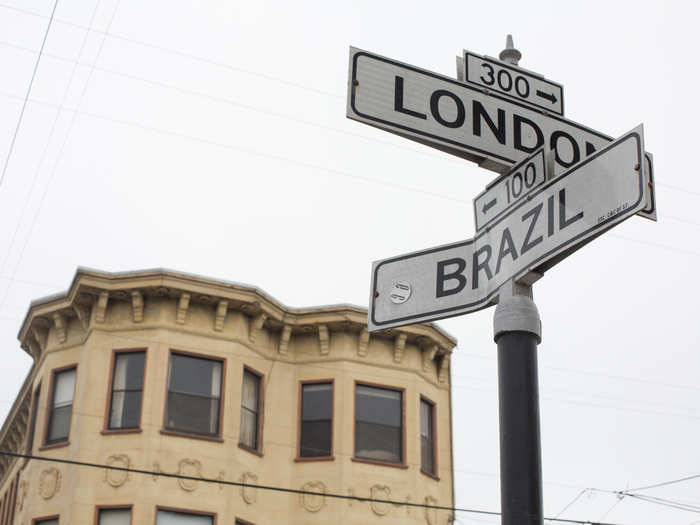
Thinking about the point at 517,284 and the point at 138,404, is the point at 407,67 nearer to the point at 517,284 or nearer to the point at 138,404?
the point at 517,284

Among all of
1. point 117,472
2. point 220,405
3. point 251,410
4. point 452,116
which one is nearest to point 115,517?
point 117,472

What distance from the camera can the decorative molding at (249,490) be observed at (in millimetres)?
23062

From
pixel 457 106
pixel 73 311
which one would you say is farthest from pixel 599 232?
pixel 73 311

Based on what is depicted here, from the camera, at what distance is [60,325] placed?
24297 mm

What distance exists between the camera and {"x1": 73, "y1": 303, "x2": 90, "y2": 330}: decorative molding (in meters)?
23.9

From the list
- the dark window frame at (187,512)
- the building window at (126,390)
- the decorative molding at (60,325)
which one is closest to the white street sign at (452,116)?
the dark window frame at (187,512)

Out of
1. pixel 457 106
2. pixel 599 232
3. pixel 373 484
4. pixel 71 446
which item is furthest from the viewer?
pixel 373 484

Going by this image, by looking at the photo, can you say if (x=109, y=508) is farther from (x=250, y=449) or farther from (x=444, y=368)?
(x=444, y=368)

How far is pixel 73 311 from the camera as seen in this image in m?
24.1

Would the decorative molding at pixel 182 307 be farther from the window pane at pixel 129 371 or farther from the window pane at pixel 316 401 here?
the window pane at pixel 316 401

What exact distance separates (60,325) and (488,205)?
2112 cm

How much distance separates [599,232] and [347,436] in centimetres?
2073

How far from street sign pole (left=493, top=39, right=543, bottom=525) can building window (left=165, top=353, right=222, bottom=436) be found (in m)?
19.5

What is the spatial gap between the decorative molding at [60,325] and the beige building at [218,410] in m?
0.05
